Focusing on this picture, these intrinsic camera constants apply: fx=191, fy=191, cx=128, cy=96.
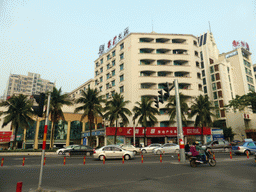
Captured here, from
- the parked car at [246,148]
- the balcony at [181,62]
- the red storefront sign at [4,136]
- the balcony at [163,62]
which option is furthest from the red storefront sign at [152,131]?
the red storefront sign at [4,136]

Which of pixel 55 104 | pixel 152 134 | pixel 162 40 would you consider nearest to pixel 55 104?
pixel 55 104

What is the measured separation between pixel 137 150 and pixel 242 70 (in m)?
58.9

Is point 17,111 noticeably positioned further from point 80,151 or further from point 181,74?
point 181,74

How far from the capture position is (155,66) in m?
47.9

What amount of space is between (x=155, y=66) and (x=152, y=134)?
671 inches

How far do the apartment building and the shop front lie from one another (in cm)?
252

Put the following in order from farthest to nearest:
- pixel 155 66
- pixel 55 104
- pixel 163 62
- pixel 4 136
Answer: pixel 4 136, pixel 163 62, pixel 155 66, pixel 55 104

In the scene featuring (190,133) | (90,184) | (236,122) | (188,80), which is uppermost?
(188,80)

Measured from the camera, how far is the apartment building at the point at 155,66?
46.4 m

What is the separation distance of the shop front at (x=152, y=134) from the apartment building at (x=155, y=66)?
2522mm

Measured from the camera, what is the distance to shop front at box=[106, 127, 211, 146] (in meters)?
39.3

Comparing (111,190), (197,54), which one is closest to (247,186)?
(111,190)

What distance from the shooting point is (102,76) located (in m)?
59.9

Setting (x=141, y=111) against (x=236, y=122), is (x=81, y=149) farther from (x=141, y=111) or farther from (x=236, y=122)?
(x=236, y=122)
